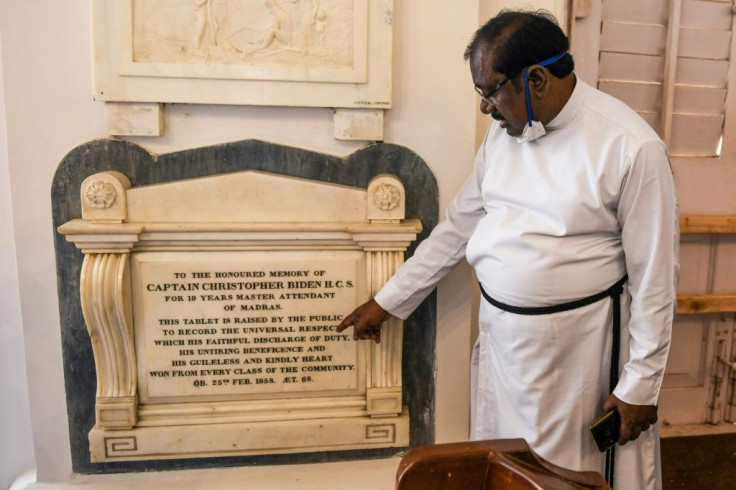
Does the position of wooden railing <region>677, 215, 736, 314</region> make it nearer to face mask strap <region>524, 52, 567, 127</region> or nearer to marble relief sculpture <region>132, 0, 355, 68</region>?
face mask strap <region>524, 52, 567, 127</region>

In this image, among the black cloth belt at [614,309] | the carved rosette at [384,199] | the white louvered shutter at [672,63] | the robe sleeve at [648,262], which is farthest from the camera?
the white louvered shutter at [672,63]

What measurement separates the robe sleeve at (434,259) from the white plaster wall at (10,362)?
1.22 metres

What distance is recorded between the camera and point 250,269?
1.72 metres

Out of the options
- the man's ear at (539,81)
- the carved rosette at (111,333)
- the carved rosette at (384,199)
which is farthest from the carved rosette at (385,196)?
the carved rosette at (111,333)

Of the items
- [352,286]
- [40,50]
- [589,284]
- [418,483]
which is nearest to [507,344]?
[589,284]

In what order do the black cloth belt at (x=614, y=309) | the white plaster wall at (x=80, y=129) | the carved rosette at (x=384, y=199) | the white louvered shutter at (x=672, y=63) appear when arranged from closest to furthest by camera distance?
the black cloth belt at (x=614, y=309) < the white plaster wall at (x=80, y=129) < the carved rosette at (x=384, y=199) < the white louvered shutter at (x=672, y=63)

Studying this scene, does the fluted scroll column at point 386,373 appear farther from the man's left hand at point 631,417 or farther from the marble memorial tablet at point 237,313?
the man's left hand at point 631,417

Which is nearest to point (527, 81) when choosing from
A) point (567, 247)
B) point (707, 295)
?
point (567, 247)

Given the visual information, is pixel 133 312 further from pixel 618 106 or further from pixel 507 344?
pixel 618 106

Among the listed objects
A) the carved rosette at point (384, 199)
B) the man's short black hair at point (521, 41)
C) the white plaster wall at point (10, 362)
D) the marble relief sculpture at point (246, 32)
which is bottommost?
the white plaster wall at point (10, 362)

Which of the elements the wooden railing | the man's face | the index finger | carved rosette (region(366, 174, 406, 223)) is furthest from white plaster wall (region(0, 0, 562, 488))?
the wooden railing

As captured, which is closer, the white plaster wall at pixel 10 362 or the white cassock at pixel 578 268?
the white cassock at pixel 578 268

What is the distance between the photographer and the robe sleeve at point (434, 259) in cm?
165

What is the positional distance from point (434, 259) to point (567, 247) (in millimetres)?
452
